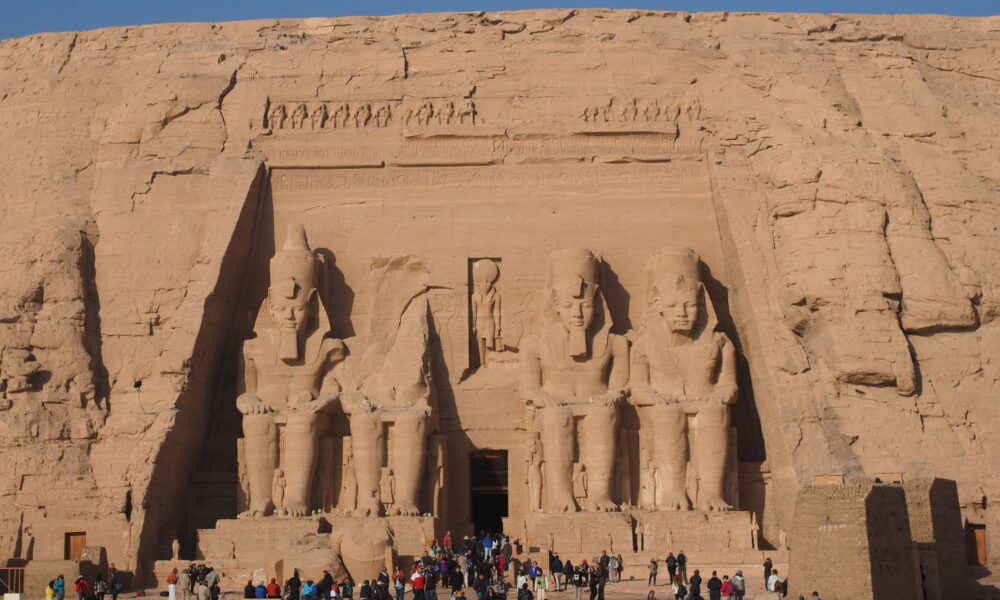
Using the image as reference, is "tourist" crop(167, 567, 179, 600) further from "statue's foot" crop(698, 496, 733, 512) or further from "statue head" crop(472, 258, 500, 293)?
"statue's foot" crop(698, 496, 733, 512)

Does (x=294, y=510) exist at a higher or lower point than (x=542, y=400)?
lower

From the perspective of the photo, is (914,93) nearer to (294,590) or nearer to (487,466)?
(487,466)

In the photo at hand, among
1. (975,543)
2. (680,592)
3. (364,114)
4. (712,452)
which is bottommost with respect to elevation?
(680,592)

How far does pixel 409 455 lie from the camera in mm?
22109

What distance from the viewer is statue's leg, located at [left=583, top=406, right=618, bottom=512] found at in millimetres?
21969

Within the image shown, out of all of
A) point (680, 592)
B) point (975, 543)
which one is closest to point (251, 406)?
point (680, 592)

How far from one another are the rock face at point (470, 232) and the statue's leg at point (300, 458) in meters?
0.35

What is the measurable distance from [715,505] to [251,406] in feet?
20.5

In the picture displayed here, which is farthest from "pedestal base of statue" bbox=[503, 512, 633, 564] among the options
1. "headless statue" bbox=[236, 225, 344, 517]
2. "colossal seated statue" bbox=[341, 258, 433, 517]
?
"headless statue" bbox=[236, 225, 344, 517]

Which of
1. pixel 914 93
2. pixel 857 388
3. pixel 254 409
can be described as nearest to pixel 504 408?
pixel 254 409

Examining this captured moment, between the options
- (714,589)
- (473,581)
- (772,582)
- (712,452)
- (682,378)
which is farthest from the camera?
(682,378)

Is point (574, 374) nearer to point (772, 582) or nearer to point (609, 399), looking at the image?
point (609, 399)

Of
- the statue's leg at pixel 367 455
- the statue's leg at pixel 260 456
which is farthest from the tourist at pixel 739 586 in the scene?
the statue's leg at pixel 260 456

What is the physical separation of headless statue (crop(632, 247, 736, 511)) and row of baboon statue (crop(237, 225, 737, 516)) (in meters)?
0.02
